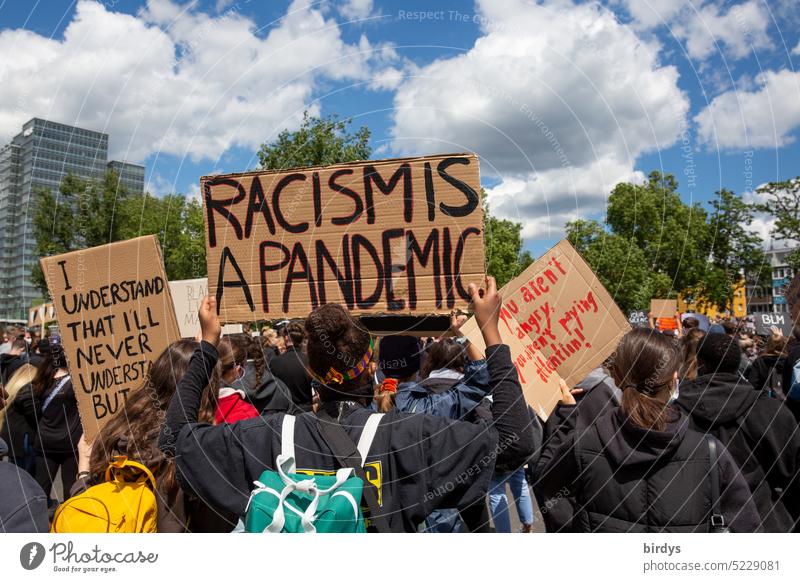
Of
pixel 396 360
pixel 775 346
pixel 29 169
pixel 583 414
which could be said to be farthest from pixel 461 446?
pixel 775 346

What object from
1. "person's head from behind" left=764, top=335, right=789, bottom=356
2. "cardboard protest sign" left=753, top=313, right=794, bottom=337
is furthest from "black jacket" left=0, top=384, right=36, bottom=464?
"cardboard protest sign" left=753, top=313, right=794, bottom=337

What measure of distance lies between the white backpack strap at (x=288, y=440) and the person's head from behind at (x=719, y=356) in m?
2.57

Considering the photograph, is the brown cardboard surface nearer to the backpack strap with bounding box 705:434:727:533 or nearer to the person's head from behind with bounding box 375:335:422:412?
the person's head from behind with bounding box 375:335:422:412

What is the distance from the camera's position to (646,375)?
2.62 metres

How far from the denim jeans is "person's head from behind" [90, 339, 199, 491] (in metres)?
3.04

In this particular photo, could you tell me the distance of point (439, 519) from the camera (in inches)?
116

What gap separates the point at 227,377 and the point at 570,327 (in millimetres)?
2389

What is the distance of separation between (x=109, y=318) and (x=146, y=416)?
1.24m

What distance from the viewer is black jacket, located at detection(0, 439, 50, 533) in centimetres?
218

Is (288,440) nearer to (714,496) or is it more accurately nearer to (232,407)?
(232,407)

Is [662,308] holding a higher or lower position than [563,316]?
lower

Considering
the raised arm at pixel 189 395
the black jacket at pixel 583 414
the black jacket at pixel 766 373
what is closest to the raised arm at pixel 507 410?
the black jacket at pixel 583 414

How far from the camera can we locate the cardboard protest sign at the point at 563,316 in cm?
417
